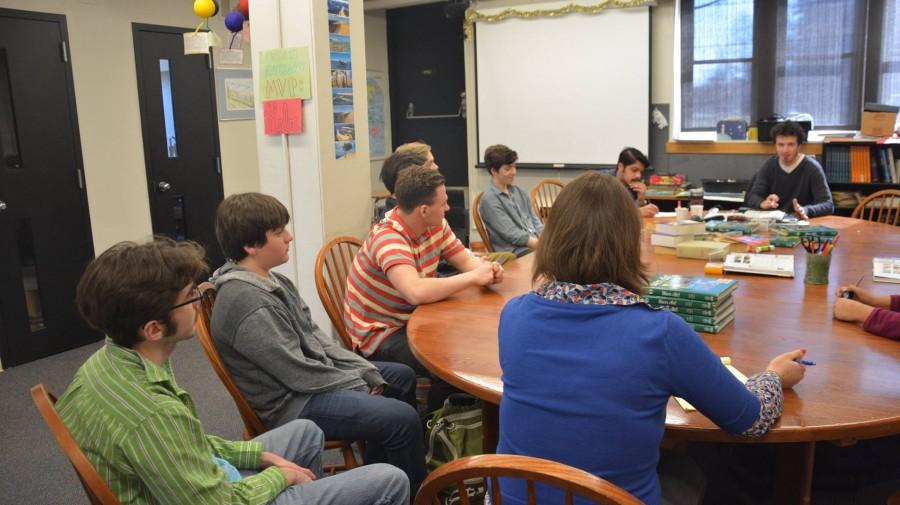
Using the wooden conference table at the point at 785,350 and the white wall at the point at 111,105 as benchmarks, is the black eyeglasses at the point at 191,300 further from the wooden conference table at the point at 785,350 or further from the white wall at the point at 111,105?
the white wall at the point at 111,105

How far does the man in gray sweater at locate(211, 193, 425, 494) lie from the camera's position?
1877 millimetres

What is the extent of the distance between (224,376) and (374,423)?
43 cm

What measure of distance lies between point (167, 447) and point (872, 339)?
1682 millimetres

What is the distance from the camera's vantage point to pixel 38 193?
4.21 meters

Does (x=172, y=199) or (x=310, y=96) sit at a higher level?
(x=310, y=96)

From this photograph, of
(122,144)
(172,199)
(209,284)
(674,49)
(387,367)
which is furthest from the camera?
(674,49)

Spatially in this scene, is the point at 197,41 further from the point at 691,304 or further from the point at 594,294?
the point at 594,294

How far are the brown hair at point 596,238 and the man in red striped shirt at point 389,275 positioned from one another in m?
1.03

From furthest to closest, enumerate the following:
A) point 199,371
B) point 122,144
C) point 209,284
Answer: point 122,144
point 199,371
point 209,284

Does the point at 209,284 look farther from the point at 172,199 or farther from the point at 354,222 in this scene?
the point at 172,199

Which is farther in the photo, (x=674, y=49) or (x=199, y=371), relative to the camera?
(x=674, y=49)

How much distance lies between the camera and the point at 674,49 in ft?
18.1

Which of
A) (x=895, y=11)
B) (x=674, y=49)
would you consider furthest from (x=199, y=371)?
(x=895, y=11)

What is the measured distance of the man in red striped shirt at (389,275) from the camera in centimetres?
243
